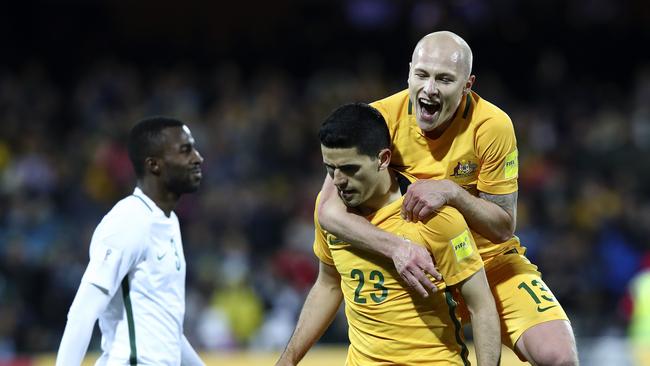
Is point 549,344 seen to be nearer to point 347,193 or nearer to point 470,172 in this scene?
point 470,172

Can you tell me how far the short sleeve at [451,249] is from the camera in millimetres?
3979

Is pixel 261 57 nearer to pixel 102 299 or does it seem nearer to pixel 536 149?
pixel 536 149

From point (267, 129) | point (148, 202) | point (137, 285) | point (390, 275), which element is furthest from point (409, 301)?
point (267, 129)

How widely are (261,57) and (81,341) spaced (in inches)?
410

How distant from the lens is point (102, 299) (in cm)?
424

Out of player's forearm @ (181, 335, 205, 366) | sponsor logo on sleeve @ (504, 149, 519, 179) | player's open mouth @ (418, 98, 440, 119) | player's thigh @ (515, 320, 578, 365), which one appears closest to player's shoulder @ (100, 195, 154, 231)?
player's forearm @ (181, 335, 205, 366)

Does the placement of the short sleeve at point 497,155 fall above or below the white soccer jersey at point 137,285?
above

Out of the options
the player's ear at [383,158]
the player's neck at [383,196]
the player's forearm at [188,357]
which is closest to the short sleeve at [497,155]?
the player's neck at [383,196]

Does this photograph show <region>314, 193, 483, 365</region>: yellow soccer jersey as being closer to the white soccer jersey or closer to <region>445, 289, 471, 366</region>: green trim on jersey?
<region>445, 289, 471, 366</region>: green trim on jersey

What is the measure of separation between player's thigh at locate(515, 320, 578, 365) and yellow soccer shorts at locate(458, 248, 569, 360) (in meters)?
0.03

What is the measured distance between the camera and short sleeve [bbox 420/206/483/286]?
3979 mm

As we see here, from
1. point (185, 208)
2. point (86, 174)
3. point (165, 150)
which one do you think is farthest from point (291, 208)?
point (165, 150)

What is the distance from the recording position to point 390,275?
4.11 meters

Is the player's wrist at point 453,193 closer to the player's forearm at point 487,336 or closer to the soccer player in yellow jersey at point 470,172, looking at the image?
the soccer player in yellow jersey at point 470,172
